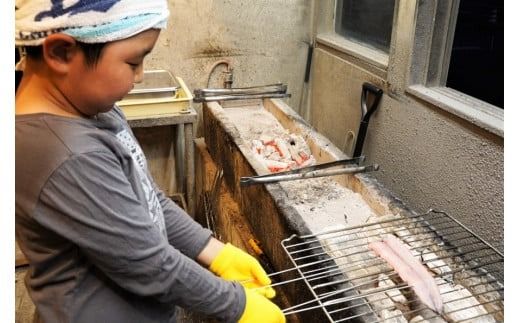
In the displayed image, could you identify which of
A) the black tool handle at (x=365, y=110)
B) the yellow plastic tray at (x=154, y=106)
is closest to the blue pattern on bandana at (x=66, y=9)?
the yellow plastic tray at (x=154, y=106)

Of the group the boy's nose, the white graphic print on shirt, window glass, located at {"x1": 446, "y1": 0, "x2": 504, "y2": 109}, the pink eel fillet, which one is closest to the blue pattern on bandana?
the boy's nose

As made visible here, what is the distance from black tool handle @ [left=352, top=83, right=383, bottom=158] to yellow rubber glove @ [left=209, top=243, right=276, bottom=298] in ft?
5.86

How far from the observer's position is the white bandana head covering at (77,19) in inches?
34.1

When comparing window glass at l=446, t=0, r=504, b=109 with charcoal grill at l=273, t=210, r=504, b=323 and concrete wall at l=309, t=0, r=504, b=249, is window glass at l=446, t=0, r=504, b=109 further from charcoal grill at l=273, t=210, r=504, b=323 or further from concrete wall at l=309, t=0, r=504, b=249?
charcoal grill at l=273, t=210, r=504, b=323

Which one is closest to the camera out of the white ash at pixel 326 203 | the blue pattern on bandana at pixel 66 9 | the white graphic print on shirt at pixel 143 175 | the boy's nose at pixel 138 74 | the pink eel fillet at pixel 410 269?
the blue pattern on bandana at pixel 66 9

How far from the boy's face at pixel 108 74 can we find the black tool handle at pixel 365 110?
86.1 inches

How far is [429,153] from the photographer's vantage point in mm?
2461

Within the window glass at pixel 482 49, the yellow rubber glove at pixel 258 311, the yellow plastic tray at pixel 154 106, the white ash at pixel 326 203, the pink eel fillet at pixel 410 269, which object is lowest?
the white ash at pixel 326 203

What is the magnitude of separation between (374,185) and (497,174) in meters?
0.57

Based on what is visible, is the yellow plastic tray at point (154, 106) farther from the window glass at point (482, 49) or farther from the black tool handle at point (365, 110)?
the window glass at point (482, 49)

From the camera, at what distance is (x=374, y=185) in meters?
2.17

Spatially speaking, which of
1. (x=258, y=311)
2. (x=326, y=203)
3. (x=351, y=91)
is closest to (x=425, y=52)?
(x=351, y=91)

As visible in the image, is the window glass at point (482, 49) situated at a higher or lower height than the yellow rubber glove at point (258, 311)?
higher

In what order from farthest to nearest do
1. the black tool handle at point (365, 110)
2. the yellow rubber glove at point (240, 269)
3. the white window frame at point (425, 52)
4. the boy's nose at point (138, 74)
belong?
the black tool handle at point (365, 110)
the white window frame at point (425, 52)
the yellow rubber glove at point (240, 269)
the boy's nose at point (138, 74)
